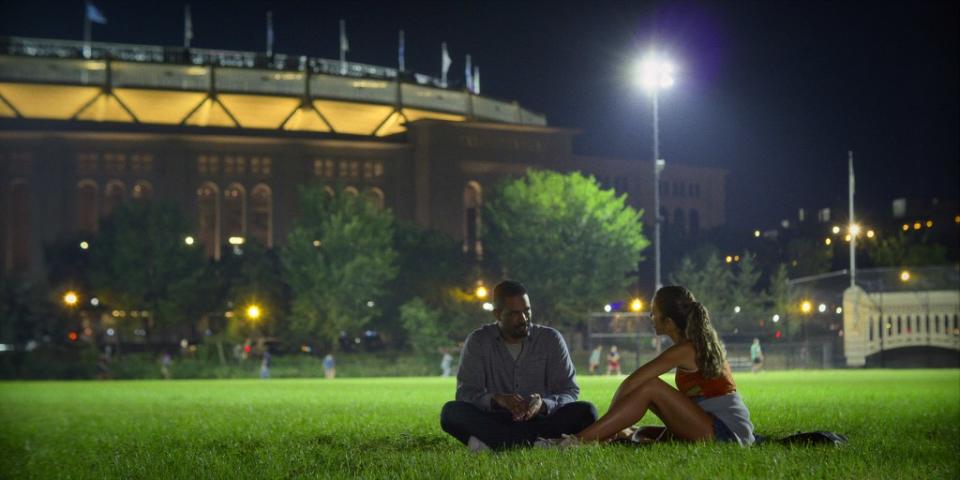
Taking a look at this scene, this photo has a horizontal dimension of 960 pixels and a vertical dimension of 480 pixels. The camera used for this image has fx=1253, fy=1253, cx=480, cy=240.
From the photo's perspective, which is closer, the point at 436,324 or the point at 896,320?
the point at 896,320

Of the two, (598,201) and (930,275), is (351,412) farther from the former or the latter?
(598,201)

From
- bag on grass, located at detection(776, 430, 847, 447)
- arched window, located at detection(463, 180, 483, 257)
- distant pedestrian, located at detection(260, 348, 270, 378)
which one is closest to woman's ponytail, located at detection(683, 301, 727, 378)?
bag on grass, located at detection(776, 430, 847, 447)

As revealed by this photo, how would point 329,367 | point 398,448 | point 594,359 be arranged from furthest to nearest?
point 329,367, point 594,359, point 398,448

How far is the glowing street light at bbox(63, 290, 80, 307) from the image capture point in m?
63.6

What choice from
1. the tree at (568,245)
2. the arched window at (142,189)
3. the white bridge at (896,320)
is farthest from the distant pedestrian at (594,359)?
the arched window at (142,189)

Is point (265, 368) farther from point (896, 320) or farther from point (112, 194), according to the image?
point (112, 194)

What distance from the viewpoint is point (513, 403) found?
9977 millimetres

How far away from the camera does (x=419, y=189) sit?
361ft

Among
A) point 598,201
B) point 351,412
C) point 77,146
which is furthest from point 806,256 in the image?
point 351,412

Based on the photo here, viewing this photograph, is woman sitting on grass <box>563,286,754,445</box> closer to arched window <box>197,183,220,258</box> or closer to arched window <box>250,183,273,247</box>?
arched window <box>197,183,220,258</box>

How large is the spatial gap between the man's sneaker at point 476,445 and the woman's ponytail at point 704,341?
2.07 metres

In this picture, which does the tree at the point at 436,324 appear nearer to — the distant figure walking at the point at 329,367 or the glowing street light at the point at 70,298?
the distant figure walking at the point at 329,367

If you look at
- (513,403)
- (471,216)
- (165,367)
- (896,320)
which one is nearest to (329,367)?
(165,367)

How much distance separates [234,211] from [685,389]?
335 feet
